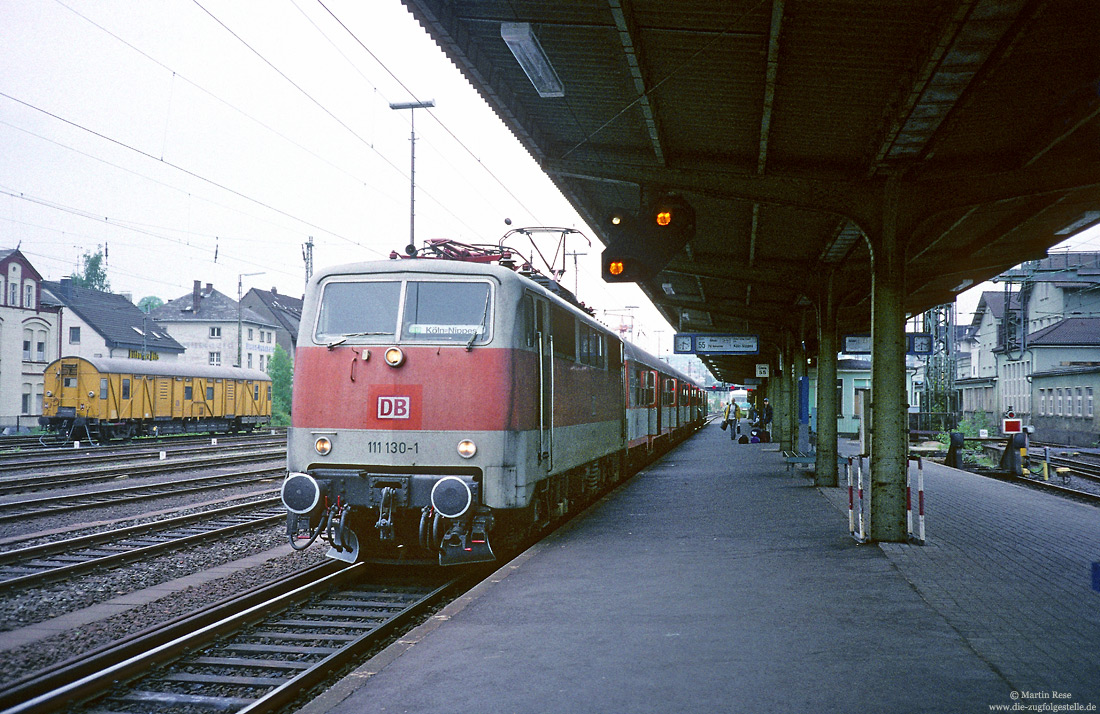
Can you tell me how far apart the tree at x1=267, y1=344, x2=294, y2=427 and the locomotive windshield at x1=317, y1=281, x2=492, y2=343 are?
46.4 m

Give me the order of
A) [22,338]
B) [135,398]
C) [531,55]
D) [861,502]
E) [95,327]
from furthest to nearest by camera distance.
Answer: [95,327] < [22,338] < [135,398] < [861,502] < [531,55]

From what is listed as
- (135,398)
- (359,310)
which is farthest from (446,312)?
(135,398)

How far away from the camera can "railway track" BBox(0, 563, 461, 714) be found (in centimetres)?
518

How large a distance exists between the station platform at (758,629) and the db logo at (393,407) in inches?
69.1

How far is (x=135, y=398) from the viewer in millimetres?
34594

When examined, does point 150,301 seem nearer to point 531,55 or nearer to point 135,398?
point 135,398

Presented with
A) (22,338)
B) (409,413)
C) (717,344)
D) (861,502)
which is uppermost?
(22,338)

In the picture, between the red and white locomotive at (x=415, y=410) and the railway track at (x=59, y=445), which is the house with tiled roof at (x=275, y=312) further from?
the red and white locomotive at (x=415, y=410)

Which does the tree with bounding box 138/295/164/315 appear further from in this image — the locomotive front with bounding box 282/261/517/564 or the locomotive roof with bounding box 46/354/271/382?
the locomotive front with bounding box 282/261/517/564

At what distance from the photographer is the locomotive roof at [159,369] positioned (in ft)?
108

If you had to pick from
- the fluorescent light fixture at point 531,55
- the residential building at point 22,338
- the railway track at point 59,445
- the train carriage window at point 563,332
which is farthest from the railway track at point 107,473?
the residential building at point 22,338

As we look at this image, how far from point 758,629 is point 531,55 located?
16.7ft

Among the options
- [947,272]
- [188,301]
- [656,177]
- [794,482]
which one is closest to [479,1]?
[656,177]

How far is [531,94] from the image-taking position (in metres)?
9.83
